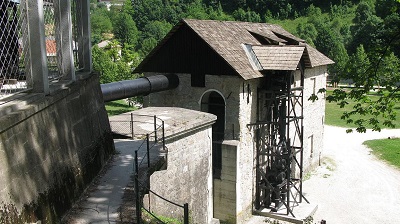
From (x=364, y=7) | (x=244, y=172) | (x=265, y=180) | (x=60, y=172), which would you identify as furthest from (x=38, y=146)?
(x=364, y=7)

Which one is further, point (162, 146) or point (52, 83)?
point (162, 146)

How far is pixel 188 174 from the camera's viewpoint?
513 inches

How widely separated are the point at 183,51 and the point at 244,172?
18.5 ft

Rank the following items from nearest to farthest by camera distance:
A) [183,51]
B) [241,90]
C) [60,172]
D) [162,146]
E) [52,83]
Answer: [60,172]
[52,83]
[162,146]
[241,90]
[183,51]

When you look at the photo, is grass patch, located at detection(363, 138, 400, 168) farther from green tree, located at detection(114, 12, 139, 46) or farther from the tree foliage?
green tree, located at detection(114, 12, 139, 46)

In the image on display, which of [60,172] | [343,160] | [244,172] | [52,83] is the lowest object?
[343,160]

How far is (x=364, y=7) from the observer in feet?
288

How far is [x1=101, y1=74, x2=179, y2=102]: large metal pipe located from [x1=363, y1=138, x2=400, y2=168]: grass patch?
15.8m

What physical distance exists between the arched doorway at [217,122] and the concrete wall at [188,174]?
314 centimetres

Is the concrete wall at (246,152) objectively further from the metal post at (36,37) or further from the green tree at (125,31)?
the green tree at (125,31)

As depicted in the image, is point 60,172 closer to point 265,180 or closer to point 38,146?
point 38,146

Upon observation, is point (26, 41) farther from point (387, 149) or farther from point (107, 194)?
point (387, 149)

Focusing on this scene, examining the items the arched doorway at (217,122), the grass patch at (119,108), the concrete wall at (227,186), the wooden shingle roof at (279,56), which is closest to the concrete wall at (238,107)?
the concrete wall at (227,186)

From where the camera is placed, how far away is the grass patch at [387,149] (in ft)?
87.9
